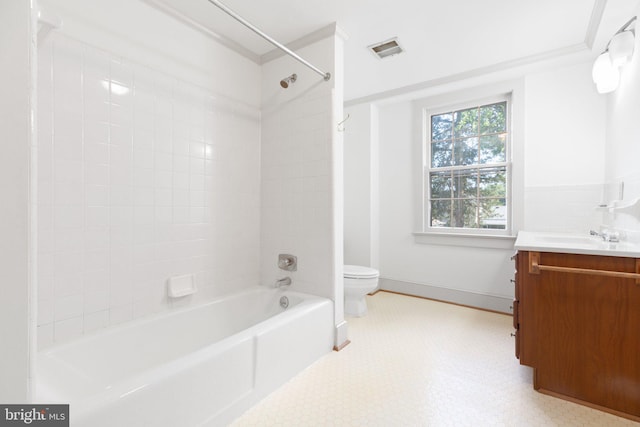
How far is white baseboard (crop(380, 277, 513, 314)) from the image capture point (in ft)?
8.86

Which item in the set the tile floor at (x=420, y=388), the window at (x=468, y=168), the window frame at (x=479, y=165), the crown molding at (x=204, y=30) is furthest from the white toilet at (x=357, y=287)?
the crown molding at (x=204, y=30)

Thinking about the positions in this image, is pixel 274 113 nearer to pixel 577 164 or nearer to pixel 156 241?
pixel 156 241

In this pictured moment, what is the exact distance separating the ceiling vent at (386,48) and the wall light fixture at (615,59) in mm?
1334

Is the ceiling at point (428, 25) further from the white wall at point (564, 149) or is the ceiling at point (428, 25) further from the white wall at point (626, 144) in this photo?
the white wall at point (626, 144)

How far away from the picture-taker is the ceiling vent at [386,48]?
221 centimetres

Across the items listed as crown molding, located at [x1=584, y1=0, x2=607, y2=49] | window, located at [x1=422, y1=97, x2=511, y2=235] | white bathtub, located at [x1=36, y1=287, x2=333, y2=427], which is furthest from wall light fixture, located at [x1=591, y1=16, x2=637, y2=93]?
white bathtub, located at [x1=36, y1=287, x2=333, y2=427]

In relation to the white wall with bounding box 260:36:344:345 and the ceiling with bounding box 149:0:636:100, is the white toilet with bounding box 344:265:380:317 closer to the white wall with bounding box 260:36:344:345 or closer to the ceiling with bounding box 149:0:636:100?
the white wall with bounding box 260:36:344:345

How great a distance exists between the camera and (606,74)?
190 centimetres

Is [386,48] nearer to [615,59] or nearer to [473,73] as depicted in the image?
[473,73]

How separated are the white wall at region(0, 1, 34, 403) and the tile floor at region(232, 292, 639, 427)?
953mm

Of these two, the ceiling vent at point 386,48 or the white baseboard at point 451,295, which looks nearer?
the ceiling vent at point 386,48

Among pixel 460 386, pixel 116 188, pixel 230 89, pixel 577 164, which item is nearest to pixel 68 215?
pixel 116 188

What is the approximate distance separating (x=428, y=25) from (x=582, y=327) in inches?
81.3

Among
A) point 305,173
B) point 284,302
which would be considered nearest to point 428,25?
point 305,173
